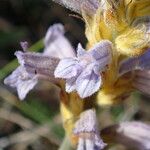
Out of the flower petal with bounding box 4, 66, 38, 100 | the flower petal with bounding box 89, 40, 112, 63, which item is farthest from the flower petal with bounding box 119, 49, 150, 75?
the flower petal with bounding box 4, 66, 38, 100

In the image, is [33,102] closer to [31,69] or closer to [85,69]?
[31,69]

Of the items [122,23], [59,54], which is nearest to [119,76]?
[122,23]

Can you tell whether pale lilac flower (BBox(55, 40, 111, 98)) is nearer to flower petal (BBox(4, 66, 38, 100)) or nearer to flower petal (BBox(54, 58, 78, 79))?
flower petal (BBox(54, 58, 78, 79))

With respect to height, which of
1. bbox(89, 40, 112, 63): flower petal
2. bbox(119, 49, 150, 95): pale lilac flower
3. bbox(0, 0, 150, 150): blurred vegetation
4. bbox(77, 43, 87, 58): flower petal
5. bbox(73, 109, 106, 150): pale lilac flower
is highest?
bbox(77, 43, 87, 58): flower petal

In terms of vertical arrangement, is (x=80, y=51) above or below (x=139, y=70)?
above

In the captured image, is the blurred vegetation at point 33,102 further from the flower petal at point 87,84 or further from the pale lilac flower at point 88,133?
the flower petal at point 87,84

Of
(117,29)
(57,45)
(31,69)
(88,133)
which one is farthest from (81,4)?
(57,45)

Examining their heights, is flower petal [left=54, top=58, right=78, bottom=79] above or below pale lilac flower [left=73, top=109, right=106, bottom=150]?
above
